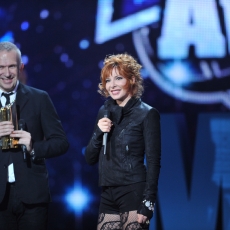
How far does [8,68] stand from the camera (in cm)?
298

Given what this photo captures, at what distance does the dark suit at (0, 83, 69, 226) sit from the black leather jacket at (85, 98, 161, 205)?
0.87ft

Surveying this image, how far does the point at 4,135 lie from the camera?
281 cm

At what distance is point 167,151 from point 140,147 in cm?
192

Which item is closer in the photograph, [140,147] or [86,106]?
[140,147]

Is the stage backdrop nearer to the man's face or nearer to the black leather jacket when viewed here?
the man's face

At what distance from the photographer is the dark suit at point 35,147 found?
9.41 feet

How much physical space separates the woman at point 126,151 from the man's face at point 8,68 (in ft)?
1.69

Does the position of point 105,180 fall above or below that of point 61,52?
below

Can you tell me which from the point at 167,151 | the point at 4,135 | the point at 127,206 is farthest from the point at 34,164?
the point at 167,151

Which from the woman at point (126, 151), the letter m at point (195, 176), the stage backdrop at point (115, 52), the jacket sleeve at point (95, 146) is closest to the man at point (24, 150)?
the jacket sleeve at point (95, 146)

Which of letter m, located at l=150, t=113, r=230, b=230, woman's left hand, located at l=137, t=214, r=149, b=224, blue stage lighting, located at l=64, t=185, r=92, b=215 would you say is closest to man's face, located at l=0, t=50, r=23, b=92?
woman's left hand, located at l=137, t=214, r=149, b=224

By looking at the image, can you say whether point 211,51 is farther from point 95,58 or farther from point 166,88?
point 95,58

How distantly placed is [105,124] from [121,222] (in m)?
0.53

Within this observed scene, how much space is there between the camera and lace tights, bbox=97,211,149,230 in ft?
9.02
